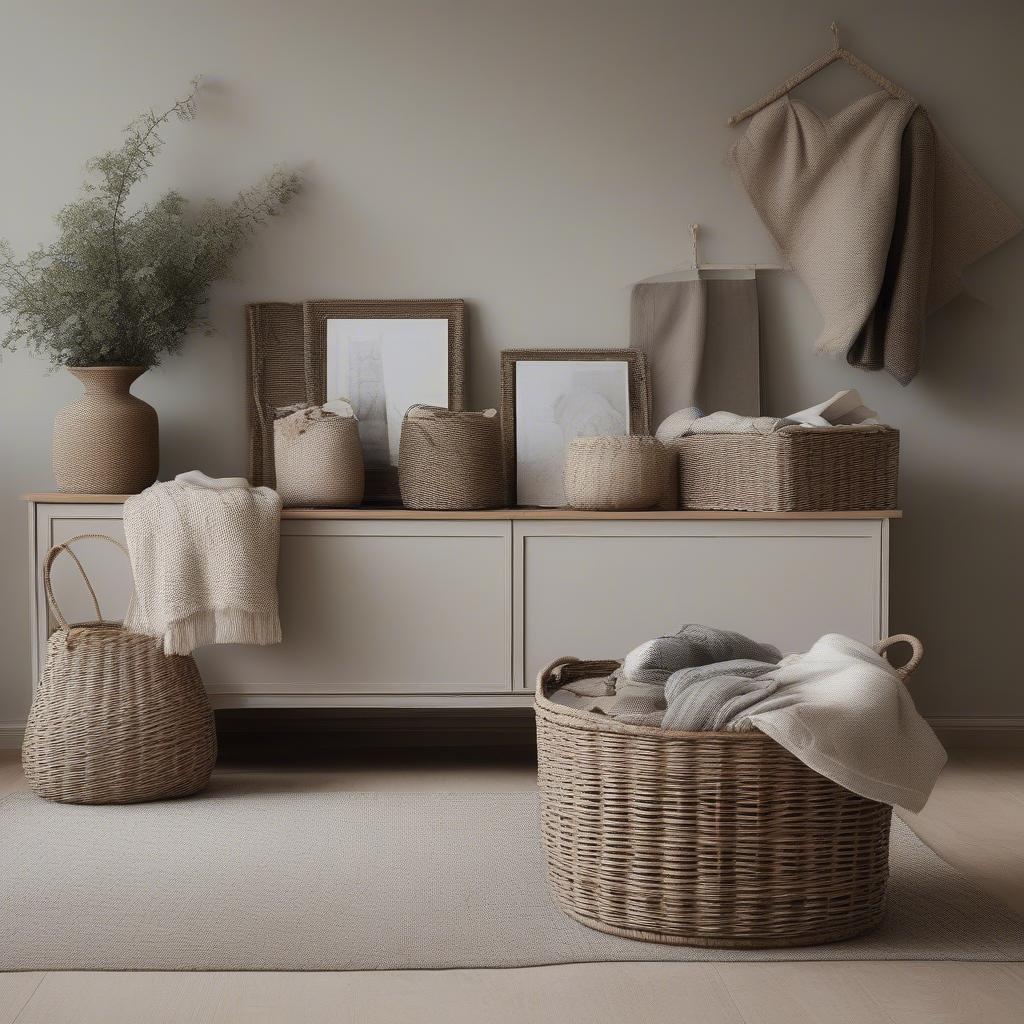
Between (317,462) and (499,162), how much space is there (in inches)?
40.2

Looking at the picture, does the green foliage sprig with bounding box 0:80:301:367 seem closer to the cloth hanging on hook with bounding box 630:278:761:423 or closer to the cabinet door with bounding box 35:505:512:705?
the cabinet door with bounding box 35:505:512:705

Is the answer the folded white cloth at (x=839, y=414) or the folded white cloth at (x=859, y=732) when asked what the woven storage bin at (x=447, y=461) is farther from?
the folded white cloth at (x=859, y=732)

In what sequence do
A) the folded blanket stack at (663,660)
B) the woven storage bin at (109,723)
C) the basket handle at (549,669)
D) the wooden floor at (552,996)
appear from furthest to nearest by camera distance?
the woven storage bin at (109,723) → the basket handle at (549,669) → the folded blanket stack at (663,660) → the wooden floor at (552,996)

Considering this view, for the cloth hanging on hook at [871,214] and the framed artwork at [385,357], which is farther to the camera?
the framed artwork at [385,357]

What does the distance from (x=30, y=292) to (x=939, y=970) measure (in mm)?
2579

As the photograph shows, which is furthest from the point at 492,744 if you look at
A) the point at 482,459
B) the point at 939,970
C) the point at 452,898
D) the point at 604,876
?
the point at 939,970

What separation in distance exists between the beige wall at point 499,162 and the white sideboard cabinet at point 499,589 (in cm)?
54

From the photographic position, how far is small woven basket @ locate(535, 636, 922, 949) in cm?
183

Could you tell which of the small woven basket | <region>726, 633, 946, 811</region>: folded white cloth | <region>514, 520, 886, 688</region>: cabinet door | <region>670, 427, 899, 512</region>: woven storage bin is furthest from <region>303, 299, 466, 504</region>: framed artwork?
<region>726, 633, 946, 811</region>: folded white cloth

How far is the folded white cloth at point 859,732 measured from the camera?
178 cm

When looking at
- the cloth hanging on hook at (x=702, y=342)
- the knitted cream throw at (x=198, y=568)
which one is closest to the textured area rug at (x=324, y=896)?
the knitted cream throw at (x=198, y=568)

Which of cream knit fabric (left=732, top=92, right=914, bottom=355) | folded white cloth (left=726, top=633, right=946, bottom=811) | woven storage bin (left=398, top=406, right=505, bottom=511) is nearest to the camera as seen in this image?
folded white cloth (left=726, top=633, right=946, bottom=811)

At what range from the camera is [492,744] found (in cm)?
348

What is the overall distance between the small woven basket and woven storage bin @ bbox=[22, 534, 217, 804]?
4.07ft
